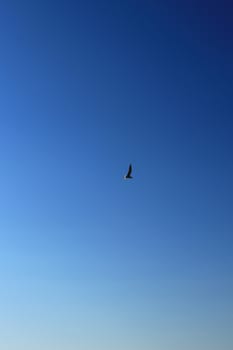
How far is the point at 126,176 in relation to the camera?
1486 inches
